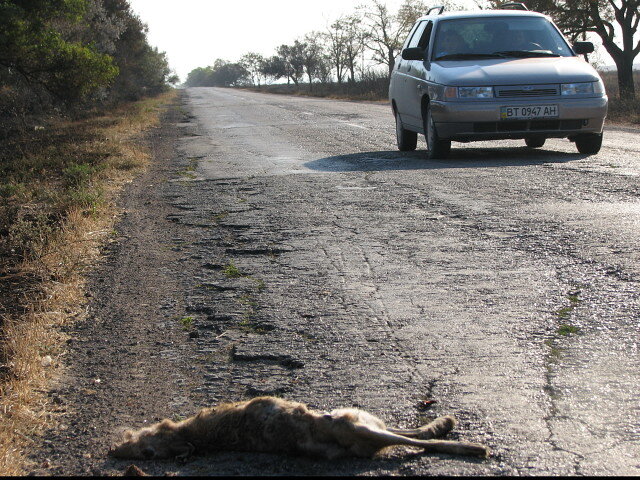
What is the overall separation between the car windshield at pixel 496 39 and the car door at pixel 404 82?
27.7 inches

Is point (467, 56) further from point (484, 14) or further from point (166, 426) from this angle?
point (166, 426)

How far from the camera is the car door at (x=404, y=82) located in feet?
33.8

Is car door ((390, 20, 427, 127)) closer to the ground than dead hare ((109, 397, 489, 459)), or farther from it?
farther from it

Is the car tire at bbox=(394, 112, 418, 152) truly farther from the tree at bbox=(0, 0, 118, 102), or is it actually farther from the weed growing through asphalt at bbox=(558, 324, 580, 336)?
the tree at bbox=(0, 0, 118, 102)

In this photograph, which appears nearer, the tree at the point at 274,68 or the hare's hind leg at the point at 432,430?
the hare's hind leg at the point at 432,430

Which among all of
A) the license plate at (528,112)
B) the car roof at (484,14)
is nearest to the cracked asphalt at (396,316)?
the license plate at (528,112)

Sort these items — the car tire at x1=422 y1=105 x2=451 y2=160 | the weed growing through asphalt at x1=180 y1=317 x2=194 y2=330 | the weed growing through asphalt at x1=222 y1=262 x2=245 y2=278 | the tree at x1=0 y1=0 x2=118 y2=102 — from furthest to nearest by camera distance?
the tree at x1=0 y1=0 x2=118 y2=102, the car tire at x1=422 y1=105 x2=451 y2=160, the weed growing through asphalt at x1=222 y1=262 x2=245 y2=278, the weed growing through asphalt at x1=180 y1=317 x2=194 y2=330

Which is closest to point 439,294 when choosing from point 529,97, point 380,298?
point 380,298

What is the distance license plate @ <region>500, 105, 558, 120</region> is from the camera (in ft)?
28.5

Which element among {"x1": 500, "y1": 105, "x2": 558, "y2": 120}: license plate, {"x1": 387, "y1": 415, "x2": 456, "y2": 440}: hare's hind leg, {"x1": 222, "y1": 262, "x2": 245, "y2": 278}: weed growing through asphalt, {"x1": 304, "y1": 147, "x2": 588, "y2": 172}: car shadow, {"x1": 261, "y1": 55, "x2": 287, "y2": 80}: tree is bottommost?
{"x1": 222, "y1": 262, "x2": 245, "y2": 278}: weed growing through asphalt

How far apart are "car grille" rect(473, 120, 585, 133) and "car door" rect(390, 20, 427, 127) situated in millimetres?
1458

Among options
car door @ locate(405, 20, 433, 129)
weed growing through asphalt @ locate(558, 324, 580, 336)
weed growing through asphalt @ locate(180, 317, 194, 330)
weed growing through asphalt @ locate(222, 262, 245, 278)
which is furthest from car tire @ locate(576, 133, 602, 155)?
weed growing through asphalt @ locate(180, 317, 194, 330)

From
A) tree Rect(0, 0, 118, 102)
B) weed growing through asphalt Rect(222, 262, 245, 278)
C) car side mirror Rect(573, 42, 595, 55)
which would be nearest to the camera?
weed growing through asphalt Rect(222, 262, 245, 278)

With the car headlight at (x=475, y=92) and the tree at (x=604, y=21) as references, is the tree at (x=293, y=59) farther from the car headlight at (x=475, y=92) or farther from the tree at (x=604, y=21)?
the car headlight at (x=475, y=92)
